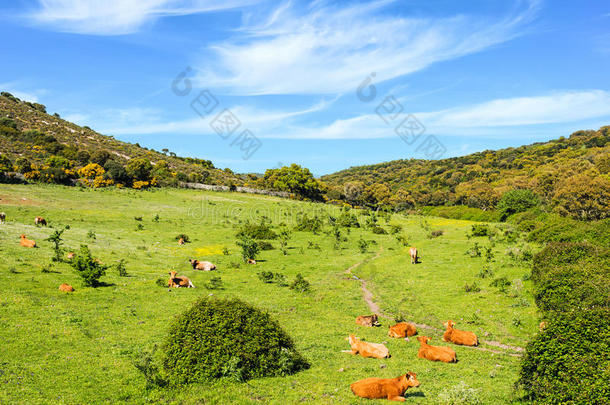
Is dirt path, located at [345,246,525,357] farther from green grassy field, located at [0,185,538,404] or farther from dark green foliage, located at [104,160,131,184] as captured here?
dark green foliage, located at [104,160,131,184]

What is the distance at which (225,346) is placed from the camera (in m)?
10.3

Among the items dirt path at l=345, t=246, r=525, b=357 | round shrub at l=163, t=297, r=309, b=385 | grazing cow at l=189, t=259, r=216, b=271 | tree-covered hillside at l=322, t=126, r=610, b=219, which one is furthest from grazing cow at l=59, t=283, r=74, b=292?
tree-covered hillside at l=322, t=126, r=610, b=219

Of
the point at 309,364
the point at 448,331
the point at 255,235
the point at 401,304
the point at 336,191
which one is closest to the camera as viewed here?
the point at 309,364

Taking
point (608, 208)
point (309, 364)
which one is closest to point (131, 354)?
point (309, 364)

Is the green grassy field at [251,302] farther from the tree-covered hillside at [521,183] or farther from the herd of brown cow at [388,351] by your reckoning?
the tree-covered hillside at [521,183]

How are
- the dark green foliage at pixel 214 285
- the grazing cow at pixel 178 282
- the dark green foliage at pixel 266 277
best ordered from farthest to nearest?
the dark green foliage at pixel 266 277, the dark green foliage at pixel 214 285, the grazing cow at pixel 178 282

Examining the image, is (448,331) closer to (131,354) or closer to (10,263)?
(131,354)

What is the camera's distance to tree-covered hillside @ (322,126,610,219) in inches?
2130

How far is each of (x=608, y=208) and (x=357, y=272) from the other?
46.0 meters

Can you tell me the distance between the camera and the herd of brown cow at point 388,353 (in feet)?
30.9

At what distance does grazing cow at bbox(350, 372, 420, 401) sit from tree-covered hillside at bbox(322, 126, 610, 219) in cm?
5653

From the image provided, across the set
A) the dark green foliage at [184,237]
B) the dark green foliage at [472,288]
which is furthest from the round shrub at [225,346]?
A: the dark green foliage at [184,237]

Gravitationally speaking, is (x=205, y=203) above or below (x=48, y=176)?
below

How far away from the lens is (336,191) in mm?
114438
